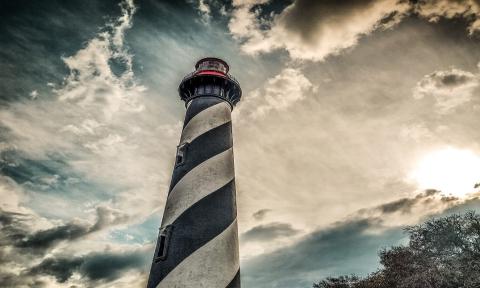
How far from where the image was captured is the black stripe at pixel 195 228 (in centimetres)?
1150

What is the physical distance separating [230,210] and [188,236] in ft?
7.16

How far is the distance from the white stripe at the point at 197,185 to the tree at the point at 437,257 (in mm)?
17673

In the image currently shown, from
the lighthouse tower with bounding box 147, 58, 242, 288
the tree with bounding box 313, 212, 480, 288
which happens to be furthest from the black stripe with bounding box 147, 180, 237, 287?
the tree with bounding box 313, 212, 480, 288

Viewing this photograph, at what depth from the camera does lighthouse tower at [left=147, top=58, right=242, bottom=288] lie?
37.3 ft

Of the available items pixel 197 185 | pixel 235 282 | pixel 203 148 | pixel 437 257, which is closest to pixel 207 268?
pixel 235 282

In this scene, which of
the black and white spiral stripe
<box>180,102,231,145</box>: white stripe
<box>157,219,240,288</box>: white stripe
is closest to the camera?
<box>157,219,240,288</box>: white stripe

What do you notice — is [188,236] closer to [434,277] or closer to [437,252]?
[434,277]

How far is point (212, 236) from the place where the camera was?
1196 cm

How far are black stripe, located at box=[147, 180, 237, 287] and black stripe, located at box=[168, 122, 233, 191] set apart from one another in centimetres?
166

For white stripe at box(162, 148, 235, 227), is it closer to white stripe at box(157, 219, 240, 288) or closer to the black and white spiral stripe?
the black and white spiral stripe

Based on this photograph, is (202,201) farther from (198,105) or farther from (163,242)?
(198,105)

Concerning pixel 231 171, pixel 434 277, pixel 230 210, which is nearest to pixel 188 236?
pixel 230 210

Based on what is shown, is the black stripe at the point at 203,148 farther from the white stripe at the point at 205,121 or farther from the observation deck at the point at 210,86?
the observation deck at the point at 210,86

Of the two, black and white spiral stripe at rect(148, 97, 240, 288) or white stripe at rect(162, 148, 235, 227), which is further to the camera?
white stripe at rect(162, 148, 235, 227)
